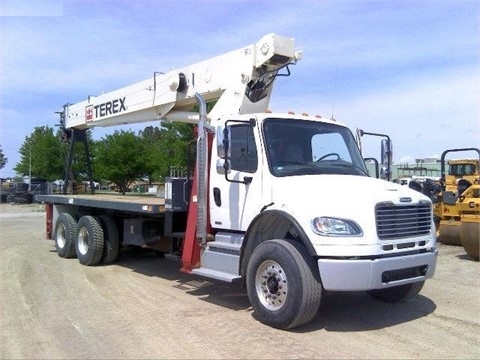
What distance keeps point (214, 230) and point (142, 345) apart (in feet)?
7.91

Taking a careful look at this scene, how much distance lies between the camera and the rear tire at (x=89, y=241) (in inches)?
395

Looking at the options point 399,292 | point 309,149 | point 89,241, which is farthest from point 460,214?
point 89,241

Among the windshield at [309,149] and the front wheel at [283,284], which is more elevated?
the windshield at [309,149]

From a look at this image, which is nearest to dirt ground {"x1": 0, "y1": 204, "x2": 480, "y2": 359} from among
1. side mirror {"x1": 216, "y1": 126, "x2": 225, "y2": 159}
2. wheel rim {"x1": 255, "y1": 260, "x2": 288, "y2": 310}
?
wheel rim {"x1": 255, "y1": 260, "x2": 288, "y2": 310}

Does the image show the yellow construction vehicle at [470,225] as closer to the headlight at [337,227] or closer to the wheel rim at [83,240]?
the headlight at [337,227]

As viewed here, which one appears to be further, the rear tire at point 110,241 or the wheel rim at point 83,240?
the wheel rim at point 83,240

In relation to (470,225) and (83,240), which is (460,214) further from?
(83,240)

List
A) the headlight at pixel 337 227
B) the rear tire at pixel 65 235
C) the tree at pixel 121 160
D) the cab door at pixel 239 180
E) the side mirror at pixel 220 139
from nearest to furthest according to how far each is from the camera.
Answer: the headlight at pixel 337 227 → the side mirror at pixel 220 139 → the cab door at pixel 239 180 → the rear tire at pixel 65 235 → the tree at pixel 121 160

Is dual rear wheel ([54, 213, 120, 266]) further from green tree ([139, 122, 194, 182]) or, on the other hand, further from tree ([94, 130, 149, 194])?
tree ([94, 130, 149, 194])

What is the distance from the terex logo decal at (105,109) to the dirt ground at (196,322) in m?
3.83

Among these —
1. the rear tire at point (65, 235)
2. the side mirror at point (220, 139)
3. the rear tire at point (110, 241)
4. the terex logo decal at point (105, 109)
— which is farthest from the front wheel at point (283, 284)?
the terex logo decal at point (105, 109)

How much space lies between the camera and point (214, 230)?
24.2 ft

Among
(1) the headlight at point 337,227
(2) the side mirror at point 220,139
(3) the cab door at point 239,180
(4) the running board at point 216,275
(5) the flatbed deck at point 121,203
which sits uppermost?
(2) the side mirror at point 220,139

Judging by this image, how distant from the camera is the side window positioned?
262 inches
